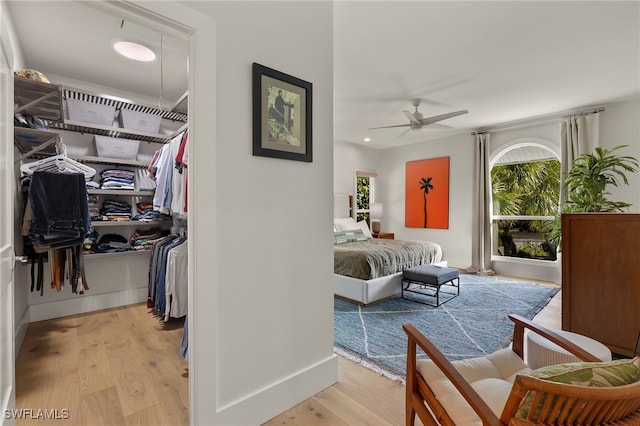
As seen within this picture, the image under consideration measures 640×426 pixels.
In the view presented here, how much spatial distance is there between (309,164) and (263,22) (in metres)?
0.84

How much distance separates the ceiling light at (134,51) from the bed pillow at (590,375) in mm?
3414

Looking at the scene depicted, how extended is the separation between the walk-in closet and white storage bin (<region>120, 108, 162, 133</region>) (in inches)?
0.4

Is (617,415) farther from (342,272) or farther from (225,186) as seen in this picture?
(342,272)

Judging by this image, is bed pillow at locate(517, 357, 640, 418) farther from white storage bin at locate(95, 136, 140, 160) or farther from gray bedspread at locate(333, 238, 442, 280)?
white storage bin at locate(95, 136, 140, 160)

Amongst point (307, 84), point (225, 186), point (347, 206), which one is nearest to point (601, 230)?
point (307, 84)

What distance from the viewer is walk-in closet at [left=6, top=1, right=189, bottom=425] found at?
1999mm

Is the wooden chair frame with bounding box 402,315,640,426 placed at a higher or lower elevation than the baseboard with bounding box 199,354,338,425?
higher

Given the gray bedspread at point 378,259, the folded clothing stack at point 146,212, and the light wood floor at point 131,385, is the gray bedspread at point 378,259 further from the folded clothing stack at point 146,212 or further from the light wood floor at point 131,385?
the folded clothing stack at point 146,212

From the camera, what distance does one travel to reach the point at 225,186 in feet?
5.07

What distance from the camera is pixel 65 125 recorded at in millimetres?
3074

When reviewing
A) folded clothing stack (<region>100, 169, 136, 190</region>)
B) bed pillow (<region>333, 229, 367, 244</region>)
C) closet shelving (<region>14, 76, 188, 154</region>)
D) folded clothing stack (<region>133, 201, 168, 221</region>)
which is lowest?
bed pillow (<region>333, 229, 367, 244</region>)

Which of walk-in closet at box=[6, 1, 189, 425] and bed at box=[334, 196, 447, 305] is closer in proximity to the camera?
walk-in closet at box=[6, 1, 189, 425]

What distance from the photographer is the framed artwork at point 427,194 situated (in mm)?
6230

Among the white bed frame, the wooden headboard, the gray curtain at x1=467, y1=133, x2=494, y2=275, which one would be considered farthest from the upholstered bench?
the wooden headboard
